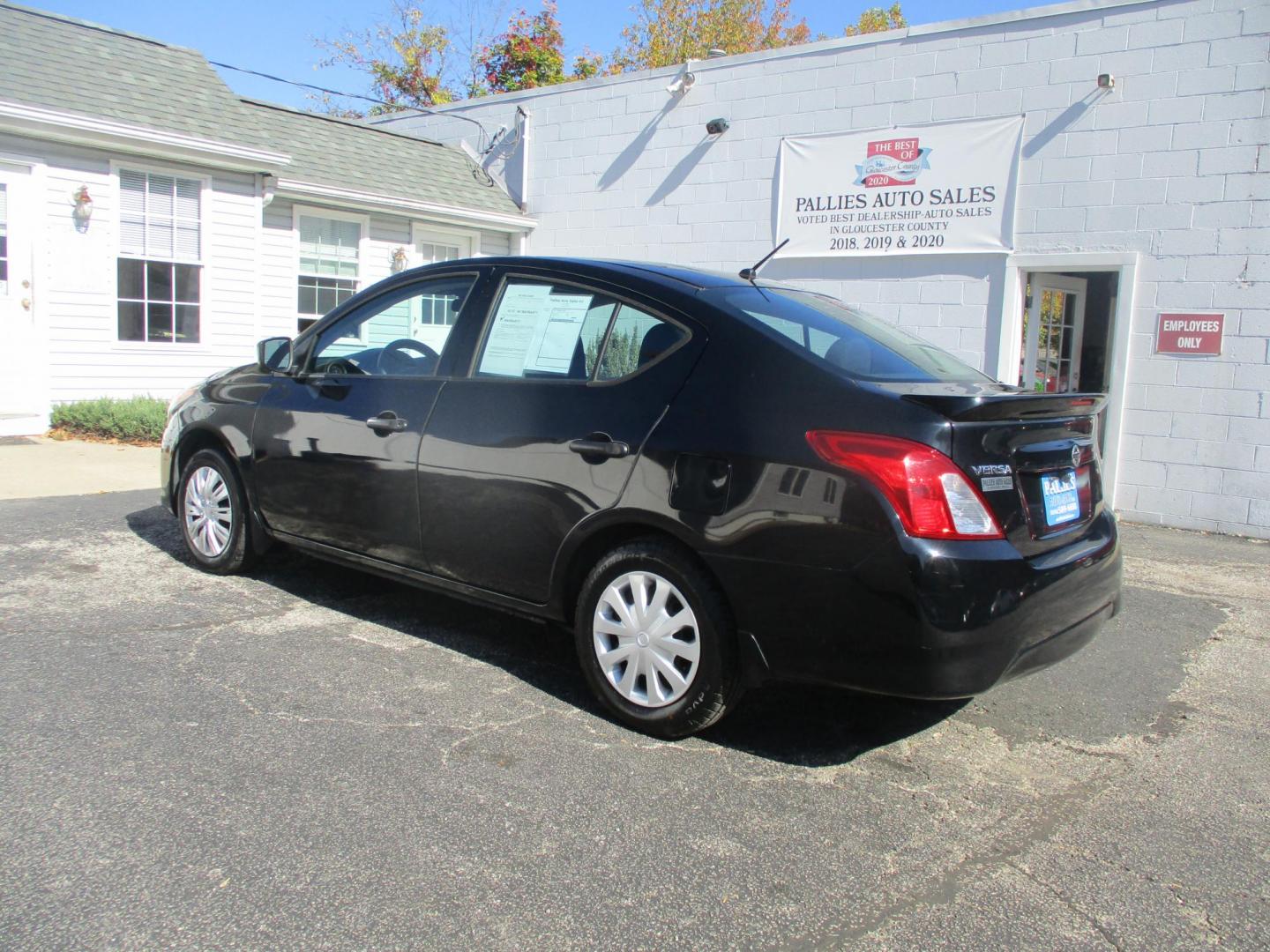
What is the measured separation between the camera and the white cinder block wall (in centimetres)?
856

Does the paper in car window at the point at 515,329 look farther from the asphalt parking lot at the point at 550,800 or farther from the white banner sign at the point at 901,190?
the white banner sign at the point at 901,190

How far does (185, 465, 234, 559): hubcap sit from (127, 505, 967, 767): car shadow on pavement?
23 centimetres

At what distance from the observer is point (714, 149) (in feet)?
39.2

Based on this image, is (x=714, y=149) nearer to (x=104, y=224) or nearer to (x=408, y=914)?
(x=104, y=224)

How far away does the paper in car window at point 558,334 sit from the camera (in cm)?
399

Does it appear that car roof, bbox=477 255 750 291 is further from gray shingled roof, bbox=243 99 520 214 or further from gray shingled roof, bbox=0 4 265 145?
gray shingled roof, bbox=243 99 520 214

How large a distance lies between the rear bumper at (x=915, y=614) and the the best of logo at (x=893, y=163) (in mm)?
7873

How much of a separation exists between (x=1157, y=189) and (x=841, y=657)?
759cm

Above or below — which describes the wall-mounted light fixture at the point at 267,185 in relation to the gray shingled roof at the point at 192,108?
below

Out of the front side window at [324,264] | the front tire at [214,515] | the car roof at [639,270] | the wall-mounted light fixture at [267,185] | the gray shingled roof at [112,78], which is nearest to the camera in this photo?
the car roof at [639,270]

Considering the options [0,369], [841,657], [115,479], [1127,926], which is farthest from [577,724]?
[0,369]

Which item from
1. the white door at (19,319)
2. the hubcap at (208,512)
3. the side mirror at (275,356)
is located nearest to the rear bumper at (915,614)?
the side mirror at (275,356)

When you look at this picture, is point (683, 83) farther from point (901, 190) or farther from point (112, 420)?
point (112, 420)

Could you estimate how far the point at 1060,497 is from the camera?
3469 mm
